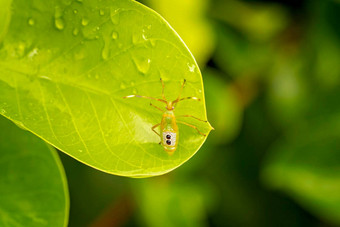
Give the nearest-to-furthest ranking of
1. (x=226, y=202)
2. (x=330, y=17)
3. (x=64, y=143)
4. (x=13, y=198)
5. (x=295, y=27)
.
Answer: (x=64, y=143) → (x=13, y=198) → (x=330, y=17) → (x=295, y=27) → (x=226, y=202)

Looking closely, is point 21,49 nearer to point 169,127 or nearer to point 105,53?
point 105,53

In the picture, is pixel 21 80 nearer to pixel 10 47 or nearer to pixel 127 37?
pixel 10 47

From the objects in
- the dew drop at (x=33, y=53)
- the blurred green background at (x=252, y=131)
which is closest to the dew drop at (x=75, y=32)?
the dew drop at (x=33, y=53)

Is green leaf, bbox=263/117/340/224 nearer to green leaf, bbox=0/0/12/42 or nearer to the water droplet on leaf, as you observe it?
the water droplet on leaf

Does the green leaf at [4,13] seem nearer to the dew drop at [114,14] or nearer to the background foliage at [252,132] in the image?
the dew drop at [114,14]

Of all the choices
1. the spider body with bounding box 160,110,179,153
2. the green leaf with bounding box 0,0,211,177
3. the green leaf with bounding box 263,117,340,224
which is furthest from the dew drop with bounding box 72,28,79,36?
the green leaf with bounding box 263,117,340,224

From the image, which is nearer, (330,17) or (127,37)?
(127,37)

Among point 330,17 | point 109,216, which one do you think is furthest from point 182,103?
point 330,17
